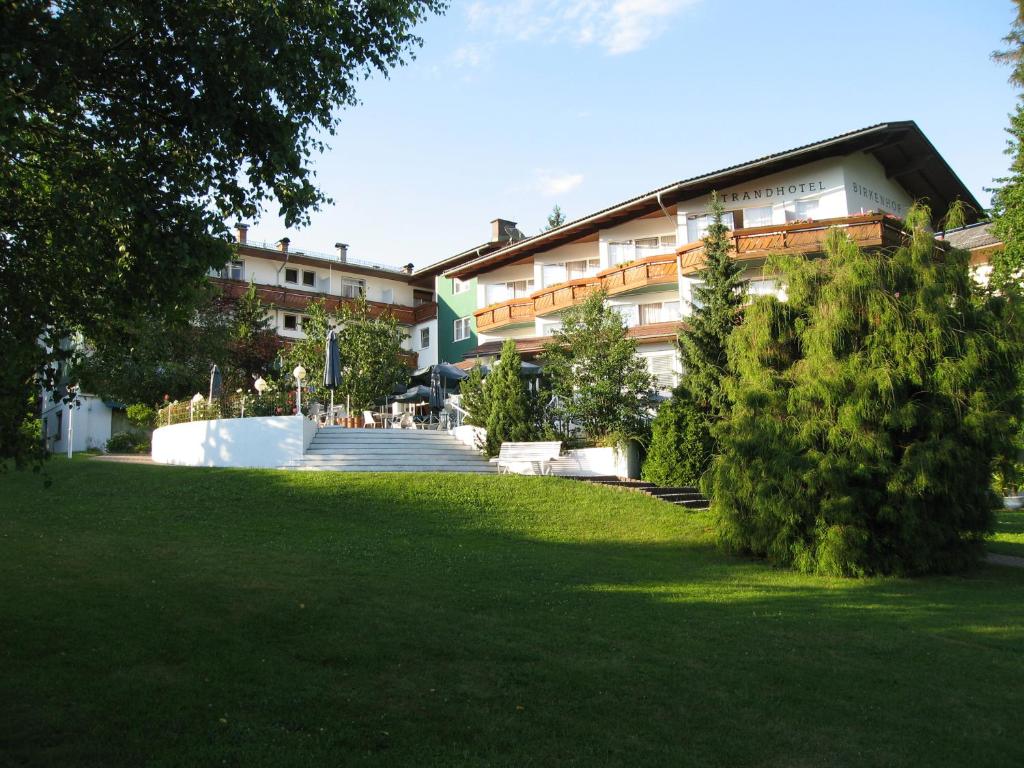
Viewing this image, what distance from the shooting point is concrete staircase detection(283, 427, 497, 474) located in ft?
73.3

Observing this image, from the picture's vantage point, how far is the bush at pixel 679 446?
883 inches

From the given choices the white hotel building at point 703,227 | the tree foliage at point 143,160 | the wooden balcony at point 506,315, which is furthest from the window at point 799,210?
the tree foliage at point 143,160

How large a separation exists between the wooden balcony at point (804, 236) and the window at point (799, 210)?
252cm

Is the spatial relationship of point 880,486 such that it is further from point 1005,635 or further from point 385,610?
point 385,610

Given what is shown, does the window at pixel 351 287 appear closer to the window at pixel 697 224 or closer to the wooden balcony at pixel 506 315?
the wooden balcony at pixel 506 315

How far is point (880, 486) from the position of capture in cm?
1395

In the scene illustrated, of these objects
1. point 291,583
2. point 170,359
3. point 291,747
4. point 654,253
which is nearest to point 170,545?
point 291,583

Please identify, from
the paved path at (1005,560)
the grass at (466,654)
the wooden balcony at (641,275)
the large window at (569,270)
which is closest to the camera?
the grass at (466,654)

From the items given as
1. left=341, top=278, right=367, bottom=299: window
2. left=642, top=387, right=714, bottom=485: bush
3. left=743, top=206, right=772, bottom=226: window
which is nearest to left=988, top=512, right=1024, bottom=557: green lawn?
left=642, top=387, right=714, bottom=485: bush

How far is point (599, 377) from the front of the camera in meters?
25.2

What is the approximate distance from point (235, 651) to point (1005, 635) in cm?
834

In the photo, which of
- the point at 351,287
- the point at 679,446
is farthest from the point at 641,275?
the point at 351,287

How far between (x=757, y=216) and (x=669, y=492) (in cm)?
1627

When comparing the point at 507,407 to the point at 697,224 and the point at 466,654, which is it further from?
the point at 466,654
